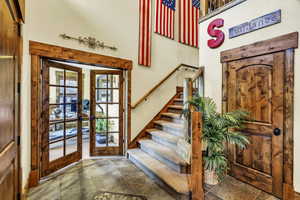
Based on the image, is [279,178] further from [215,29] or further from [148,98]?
[148,98]

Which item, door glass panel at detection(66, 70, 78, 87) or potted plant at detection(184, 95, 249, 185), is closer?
potted plant at detection(184, 95, 249, 185)

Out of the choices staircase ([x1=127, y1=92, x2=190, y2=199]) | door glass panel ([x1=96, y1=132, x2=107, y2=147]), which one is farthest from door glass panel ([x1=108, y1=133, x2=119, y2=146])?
staircase ([x1=127, y1=92, x2=190, y2=199])

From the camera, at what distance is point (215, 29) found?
9.07 feet

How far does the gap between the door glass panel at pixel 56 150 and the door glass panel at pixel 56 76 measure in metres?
1.14

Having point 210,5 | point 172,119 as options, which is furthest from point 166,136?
point 210,5

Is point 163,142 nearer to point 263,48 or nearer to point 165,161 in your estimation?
point 165,161

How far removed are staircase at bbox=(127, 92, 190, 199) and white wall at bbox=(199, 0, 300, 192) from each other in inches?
40.7

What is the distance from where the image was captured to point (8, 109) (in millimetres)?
1334

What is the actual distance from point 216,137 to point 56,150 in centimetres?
284

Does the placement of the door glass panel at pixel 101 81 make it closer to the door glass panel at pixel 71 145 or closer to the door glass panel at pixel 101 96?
the door glass panel at pixel 101 96

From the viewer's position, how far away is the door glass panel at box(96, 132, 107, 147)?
3553 mm

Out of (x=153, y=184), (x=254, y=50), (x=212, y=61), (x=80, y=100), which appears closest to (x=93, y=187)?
(x=153, y=184)

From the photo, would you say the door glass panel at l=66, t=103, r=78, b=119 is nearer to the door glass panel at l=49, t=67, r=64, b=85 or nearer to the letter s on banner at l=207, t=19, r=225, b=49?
→ the door glass panel at l=49, t=67, r=64, b=85

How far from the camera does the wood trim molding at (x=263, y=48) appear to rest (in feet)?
6.30
